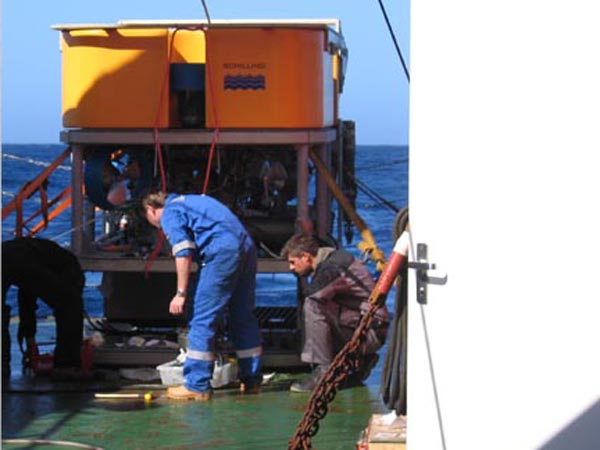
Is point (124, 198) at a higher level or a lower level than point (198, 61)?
lower

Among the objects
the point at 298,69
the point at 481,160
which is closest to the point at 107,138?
the point at 298,69

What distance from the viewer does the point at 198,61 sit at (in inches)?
431

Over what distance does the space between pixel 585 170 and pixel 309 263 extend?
209 inches

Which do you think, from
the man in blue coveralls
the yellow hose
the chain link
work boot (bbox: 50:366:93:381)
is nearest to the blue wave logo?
the yellow hose

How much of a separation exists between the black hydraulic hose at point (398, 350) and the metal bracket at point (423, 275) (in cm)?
139

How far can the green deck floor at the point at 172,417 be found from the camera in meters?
8.50

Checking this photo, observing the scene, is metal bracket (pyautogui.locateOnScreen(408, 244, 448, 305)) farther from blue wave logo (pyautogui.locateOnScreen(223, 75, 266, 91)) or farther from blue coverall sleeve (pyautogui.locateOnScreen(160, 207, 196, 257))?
blue wave logo (pyautogui.locateOnScreen(223, 75, 266, 91))

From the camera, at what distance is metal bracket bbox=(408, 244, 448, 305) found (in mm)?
4787

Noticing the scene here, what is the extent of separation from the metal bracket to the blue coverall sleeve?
4.89 meters

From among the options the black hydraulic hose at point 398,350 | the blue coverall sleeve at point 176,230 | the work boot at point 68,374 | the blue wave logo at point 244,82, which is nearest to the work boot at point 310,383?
the blue coverall sleeve at point 176,230

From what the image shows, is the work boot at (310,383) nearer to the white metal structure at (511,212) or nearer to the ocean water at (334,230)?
the ocean water at (334,230)

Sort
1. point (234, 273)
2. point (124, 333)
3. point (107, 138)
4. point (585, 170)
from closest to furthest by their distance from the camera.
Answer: point (585, 170) → point (234, 273) → point (107, 138) → point (124, 333)

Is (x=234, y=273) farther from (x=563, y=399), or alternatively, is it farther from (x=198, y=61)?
(x=563, y=399)

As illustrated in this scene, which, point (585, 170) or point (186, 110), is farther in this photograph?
point (186, 110)
